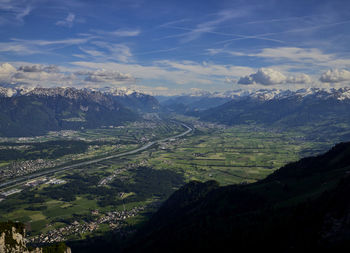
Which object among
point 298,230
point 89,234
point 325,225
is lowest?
point 89,234

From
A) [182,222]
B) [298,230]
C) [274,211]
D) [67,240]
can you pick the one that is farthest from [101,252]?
[298,230]

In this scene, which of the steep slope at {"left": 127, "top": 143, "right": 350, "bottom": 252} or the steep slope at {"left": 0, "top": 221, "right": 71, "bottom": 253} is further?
the steep slope at {"left": 0, "top": 221, "right": 71, "bottom": 253}

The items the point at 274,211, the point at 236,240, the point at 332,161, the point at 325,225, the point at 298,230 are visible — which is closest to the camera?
the point at 325,225

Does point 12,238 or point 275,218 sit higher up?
point 12,238

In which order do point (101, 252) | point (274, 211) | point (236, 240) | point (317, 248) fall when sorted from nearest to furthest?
point (317, 248) → point (236, 240) → point (274, 211) → point (101, 252)

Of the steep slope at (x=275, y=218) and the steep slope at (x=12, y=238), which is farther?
the steep slope at (x=12, y=238)

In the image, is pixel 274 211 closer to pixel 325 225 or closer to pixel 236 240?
pixel 236 240

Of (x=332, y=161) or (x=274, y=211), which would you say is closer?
(x=274, y=211)

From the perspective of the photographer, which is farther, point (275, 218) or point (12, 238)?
point (275, 218)
